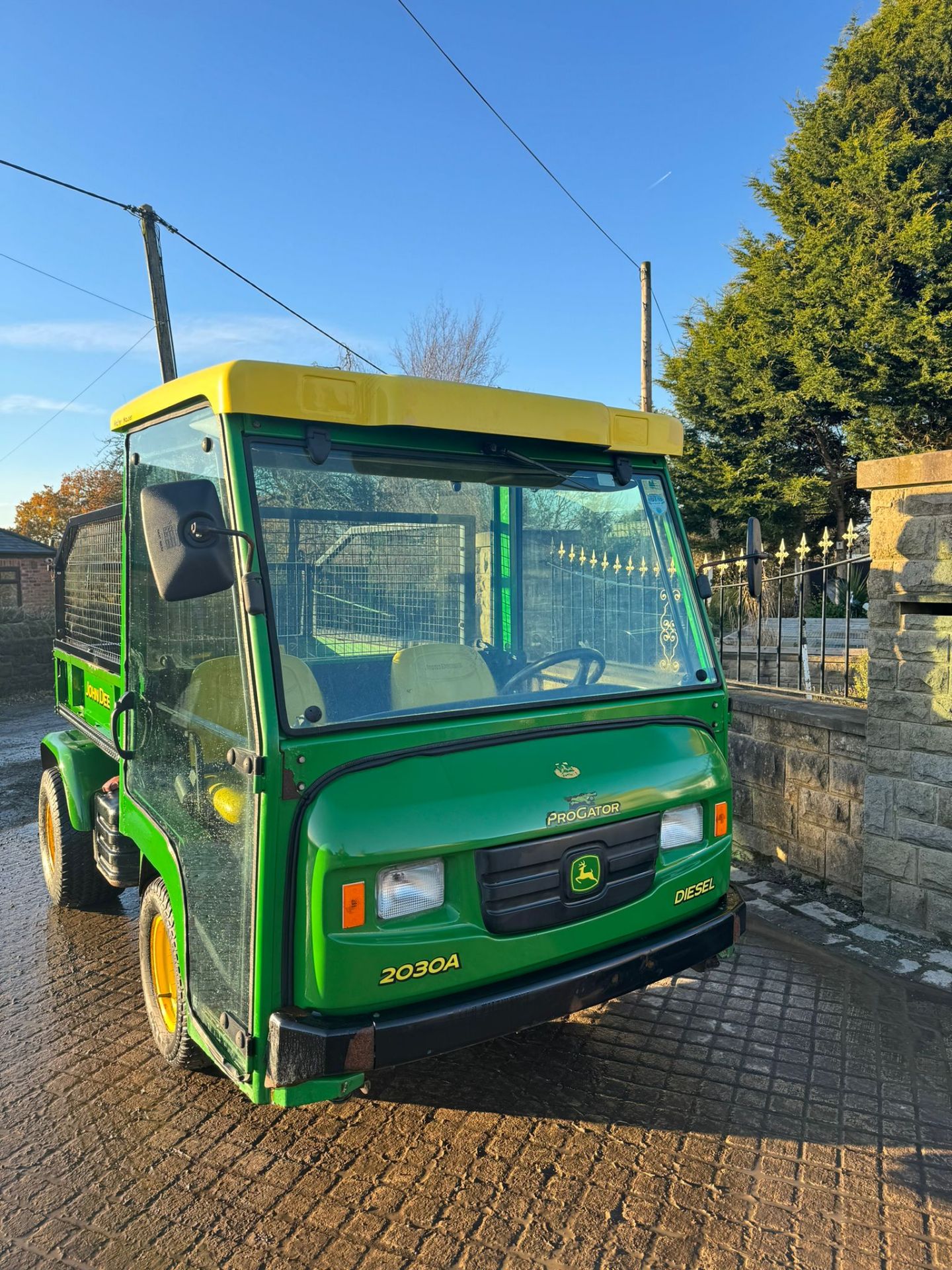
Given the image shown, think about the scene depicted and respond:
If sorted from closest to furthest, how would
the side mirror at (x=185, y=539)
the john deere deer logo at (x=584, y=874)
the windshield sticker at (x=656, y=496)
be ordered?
1. the side mirror at (x=185, y=539)
2. the john deere deer logo at (x=584, y=874)
3. the windshield sticker at (x=656, y=496)

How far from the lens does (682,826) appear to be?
117 inches

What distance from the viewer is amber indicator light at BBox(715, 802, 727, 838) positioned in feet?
10.1

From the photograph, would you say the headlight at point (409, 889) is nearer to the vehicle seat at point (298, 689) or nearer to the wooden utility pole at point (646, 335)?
the vehicle seat at point (298, 689)

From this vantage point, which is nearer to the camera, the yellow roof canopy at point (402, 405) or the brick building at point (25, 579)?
the yellow roof canopy at point (402, 405)

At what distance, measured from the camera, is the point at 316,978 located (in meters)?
2.27

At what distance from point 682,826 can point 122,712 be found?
2250mm

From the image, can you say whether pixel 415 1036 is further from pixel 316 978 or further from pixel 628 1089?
pixel 628 1089

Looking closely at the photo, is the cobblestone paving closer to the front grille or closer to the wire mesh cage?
the front grille

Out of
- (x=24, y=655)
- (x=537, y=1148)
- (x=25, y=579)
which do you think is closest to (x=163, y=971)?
(x=537, y=1148)

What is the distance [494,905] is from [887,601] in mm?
3032

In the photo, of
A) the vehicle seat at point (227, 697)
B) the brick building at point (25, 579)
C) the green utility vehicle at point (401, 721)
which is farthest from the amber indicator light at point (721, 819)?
the brick building at point (25, 579)

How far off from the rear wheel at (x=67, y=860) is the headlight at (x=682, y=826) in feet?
10.9

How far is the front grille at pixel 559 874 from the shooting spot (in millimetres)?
2510

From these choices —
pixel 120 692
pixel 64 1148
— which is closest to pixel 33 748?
pixel 120 692
